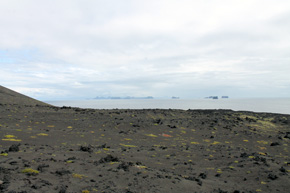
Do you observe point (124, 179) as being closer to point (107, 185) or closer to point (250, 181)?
point (107, 185)

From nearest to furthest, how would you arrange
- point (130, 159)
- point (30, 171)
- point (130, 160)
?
point (30, 171), point (130, 160), point (130, 159)

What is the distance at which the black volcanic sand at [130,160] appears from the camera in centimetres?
1152

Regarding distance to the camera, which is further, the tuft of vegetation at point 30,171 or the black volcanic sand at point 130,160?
the black volcanic sand at point 130,160

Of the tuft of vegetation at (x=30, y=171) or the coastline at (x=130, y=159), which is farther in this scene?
the coastline at (x=130, y=159)

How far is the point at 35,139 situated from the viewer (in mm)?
21859

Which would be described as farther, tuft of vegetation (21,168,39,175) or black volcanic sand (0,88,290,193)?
black volcanic sand (0,88,290,193)

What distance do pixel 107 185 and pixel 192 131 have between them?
89.3 feet

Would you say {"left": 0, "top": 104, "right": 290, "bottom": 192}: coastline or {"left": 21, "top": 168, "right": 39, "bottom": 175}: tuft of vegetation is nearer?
{"left": 21, "top": 168, "right": 39, "bottom": 175}: tuft of vegetation

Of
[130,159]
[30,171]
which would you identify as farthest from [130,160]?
[30,171]

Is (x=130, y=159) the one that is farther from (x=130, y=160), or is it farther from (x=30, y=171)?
(x=30, y=171)

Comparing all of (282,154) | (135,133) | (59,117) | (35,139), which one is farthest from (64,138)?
(282,154)

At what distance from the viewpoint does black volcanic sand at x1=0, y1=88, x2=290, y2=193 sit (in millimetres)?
11516

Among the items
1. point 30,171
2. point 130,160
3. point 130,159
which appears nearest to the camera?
point 30,171

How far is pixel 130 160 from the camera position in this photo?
17.5 m
